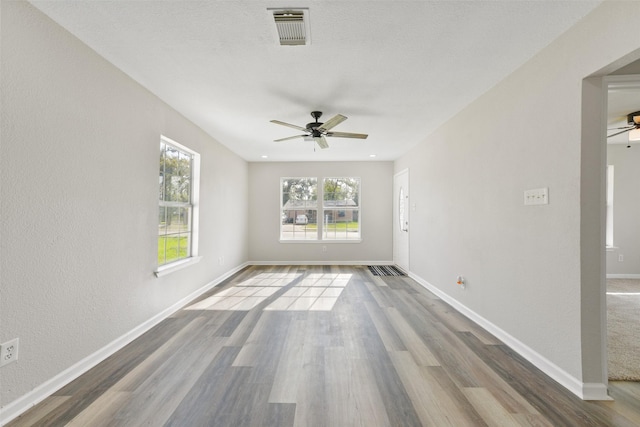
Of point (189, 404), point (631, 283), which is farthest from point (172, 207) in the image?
point (631, 283)

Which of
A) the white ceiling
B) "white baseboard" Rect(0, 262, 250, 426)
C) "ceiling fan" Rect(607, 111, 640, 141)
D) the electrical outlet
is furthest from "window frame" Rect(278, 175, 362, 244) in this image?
the electrical outlet

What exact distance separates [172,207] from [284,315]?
1.96 metres

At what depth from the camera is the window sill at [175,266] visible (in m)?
2.90

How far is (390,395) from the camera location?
5.58 feet

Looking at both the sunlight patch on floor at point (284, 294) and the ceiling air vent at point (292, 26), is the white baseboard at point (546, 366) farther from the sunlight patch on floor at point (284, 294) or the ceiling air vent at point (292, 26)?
the ceiling air vent at point (292, 26)

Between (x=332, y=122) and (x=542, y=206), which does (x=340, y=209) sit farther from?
(x=542, y=206)

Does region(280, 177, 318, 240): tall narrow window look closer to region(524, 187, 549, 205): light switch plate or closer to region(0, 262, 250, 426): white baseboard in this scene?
region(0, 262, 250, 426): white baseboard

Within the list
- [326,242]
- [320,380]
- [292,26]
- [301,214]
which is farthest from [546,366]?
[301,214]

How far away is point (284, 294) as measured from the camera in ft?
12.7

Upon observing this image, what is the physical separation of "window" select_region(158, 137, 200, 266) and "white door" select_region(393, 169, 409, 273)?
3.80 meters

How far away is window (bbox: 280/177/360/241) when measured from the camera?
6234mm

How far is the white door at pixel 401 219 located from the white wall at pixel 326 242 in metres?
0.17

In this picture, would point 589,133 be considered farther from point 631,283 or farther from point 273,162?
point 273,162

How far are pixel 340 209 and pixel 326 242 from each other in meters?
0.85
